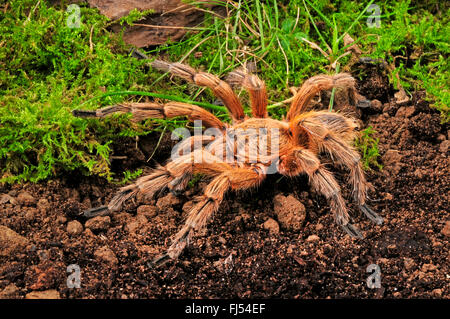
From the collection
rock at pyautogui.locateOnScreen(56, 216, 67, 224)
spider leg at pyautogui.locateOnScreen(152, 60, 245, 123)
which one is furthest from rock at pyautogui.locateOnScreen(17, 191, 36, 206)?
spider leg at pyautogui.locateOnScreen(152, 60, 245, 123)

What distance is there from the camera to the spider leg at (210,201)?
10.4 feet

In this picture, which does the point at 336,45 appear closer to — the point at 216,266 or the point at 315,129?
the point at 315,129

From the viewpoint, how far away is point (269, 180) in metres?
3.91

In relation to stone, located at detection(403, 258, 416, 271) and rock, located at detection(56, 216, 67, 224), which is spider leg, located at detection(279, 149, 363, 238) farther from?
rock, located at detection(56, 216, 67, 224)

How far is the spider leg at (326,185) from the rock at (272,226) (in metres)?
0.39

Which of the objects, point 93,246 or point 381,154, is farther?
point 381,154

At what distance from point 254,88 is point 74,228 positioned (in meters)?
1.71

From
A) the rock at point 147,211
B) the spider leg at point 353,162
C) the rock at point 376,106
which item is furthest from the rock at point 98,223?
the rock at point 376,106

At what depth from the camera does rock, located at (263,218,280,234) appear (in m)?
3.43

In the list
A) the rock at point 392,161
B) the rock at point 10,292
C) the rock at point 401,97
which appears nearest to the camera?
the rock at point 10,292

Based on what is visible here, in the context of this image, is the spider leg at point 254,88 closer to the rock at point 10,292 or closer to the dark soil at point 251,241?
the dark soil at point 251,241

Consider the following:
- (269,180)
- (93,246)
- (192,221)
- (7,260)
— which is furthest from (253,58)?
(7,260)

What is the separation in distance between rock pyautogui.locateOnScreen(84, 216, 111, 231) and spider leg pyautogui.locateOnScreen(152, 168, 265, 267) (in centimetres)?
54

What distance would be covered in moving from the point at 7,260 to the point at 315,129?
2251 millimetres
